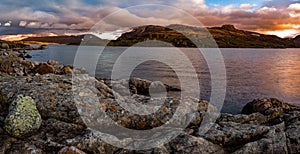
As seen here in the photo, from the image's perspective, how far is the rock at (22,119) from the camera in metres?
10.7

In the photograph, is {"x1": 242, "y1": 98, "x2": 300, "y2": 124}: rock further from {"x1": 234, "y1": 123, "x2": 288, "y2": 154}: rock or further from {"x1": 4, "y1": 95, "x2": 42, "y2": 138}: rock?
{"x1": 4, "y1": 95, "x2": 42, "y2": 138}: rock

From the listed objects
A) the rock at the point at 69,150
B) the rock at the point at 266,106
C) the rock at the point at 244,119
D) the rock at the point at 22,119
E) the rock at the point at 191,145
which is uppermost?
the rock at the point at 22,119

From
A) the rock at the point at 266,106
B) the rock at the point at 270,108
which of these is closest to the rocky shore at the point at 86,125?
the rock at the point at 270,108

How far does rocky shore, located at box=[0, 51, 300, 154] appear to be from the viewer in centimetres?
1073

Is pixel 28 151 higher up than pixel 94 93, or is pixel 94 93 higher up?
pixel 94 93

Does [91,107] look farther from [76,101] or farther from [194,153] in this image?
[194,153]

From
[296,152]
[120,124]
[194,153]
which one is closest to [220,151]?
[194,153]

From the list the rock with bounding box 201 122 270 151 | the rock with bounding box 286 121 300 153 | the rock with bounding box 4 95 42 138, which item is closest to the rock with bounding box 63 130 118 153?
the rock with bounding box 4 95 42 138

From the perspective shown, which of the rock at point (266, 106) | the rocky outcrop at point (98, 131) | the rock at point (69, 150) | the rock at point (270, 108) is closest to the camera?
the rock at point (69, 150)

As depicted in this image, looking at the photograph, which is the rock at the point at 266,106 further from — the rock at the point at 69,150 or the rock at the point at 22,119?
the rock at the point at 22,119

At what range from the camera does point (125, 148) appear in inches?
432

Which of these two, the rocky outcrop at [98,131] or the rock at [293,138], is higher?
the rocky outcrop at [98,131]

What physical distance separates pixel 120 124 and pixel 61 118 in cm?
299

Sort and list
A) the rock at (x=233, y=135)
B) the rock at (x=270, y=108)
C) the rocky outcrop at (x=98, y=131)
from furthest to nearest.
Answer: the rock at (x=270, y=108)
the rock at (x=233, y=135)
the rocky outcrop at (x=98, y=131)
